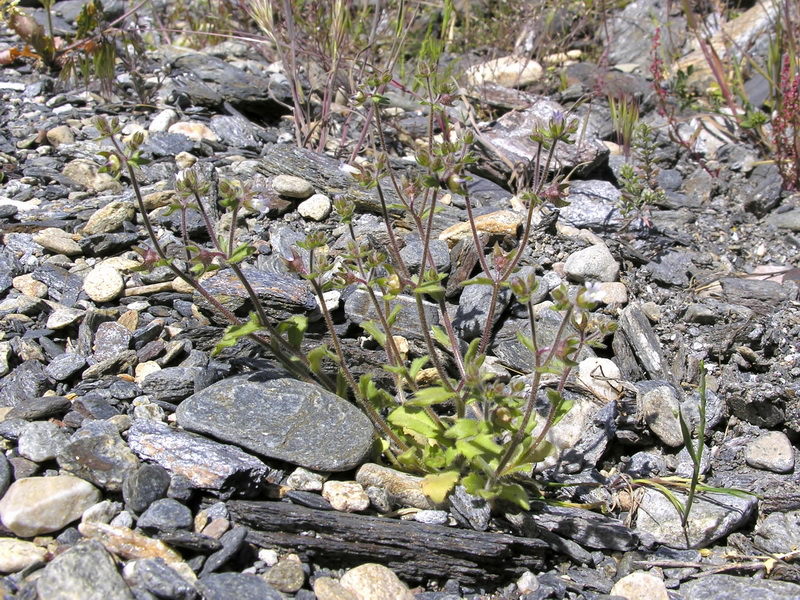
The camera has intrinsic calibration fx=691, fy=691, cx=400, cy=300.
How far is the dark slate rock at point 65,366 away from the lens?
3340 mm

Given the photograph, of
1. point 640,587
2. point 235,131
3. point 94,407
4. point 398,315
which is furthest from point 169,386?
point 235,131

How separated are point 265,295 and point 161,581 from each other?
1678 mm

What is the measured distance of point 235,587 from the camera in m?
2.41

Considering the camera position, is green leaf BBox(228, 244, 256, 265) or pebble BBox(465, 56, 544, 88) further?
pebble BBox(465, 56, 544, 88)

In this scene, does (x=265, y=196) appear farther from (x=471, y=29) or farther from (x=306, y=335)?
(x=471, y=29)

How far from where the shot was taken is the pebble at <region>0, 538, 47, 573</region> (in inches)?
91.5

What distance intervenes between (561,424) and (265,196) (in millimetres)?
2613

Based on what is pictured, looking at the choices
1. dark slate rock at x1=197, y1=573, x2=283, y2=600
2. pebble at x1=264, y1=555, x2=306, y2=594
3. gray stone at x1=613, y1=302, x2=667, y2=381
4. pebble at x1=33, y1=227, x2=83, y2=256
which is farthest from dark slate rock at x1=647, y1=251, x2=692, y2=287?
pebble at x1=33, y1=227, x2=83, y2=256

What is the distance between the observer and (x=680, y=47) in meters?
7.86

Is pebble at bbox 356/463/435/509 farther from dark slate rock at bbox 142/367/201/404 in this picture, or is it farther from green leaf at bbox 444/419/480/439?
dark slate rock at bbox 142/367/201/404

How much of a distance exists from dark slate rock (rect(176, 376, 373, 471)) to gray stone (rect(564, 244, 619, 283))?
1.81 meters

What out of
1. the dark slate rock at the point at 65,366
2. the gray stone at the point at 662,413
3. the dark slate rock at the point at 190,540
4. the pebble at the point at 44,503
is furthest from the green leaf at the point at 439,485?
the dark slate rock at the point at 65,366

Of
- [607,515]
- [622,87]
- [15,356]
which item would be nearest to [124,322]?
[15,356]

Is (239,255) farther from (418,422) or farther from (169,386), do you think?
(418,422)
